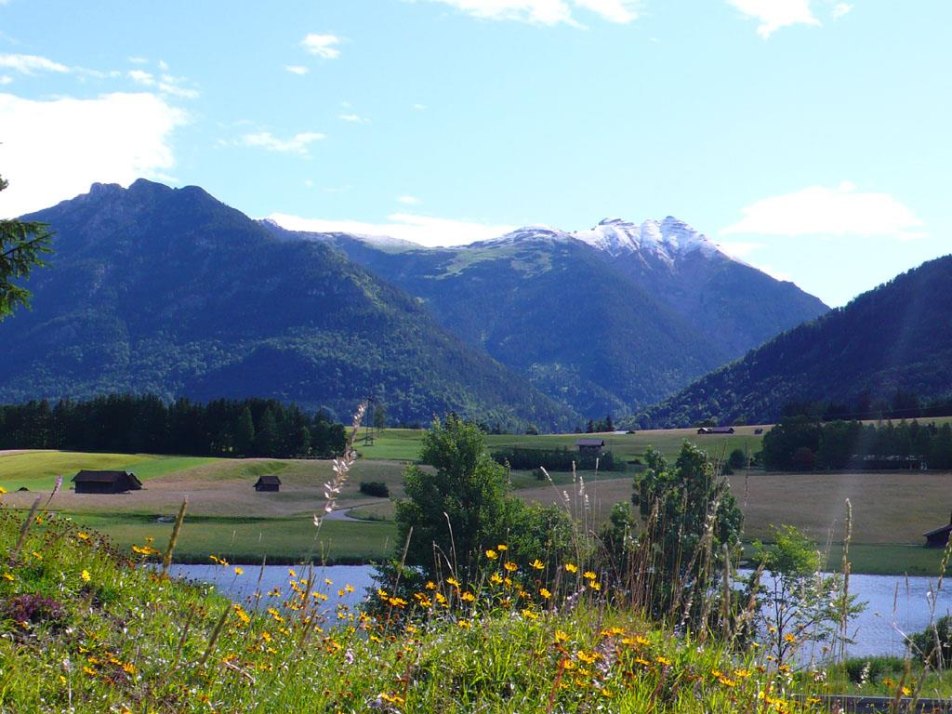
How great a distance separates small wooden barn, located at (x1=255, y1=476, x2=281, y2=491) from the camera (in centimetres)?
8819

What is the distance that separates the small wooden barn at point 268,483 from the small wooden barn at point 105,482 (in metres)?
10.6

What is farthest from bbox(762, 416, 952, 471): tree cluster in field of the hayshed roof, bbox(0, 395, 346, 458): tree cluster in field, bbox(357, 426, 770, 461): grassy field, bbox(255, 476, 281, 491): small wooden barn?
the hayshed roof

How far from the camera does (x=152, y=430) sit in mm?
114938

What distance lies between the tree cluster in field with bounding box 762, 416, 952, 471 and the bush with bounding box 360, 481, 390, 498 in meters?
43.1

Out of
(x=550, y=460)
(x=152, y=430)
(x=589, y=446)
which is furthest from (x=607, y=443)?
(x=152, y=430)

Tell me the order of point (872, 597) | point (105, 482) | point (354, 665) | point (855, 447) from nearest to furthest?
point (354, 665) < point (872, 597) < point (105, 482) < point (855, 447)

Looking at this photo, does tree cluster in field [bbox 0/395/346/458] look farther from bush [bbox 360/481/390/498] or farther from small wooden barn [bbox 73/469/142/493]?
small wooden barn [bbox 73/469/142/493]

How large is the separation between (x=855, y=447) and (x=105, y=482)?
3018 inches

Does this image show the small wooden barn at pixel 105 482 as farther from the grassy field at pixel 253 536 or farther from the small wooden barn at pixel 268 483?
the grassy field at pixel 253 536

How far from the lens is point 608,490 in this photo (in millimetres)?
78625

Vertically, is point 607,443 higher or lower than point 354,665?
lower

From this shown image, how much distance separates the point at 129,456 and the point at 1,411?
1036 inches

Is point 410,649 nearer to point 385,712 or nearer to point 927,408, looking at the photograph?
point 385,712

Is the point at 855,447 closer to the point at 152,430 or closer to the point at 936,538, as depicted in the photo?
the point at 936,538
